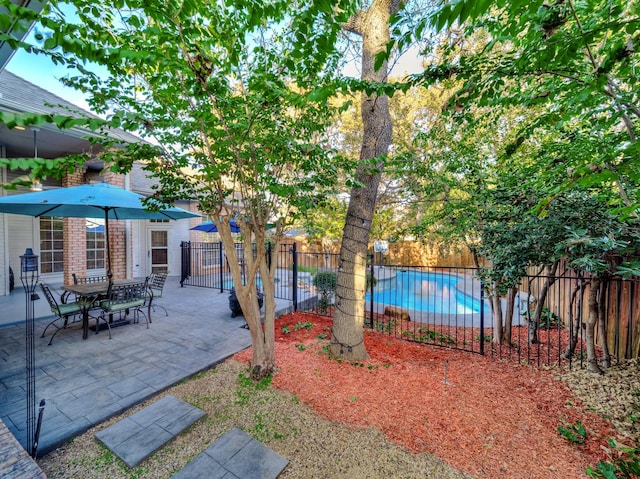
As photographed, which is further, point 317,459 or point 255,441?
point 255,441

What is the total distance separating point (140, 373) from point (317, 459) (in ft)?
7.72

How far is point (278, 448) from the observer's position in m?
2.14

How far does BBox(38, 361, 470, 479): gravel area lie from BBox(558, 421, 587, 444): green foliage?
112 centimetres

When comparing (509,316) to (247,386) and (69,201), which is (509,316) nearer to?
(247,386)

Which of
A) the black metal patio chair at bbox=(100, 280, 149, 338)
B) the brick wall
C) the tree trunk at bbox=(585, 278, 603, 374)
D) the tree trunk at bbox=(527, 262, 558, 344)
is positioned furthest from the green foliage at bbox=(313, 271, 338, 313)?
the brick wall

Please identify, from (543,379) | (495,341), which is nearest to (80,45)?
(543,379)

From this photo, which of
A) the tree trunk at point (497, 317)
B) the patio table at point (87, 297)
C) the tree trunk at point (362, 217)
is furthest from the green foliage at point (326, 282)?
the patio table at point (87, 297)

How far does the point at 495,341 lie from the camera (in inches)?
183

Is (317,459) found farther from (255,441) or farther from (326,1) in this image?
(326,1)

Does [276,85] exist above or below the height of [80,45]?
above

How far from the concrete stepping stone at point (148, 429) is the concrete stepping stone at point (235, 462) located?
378 mm

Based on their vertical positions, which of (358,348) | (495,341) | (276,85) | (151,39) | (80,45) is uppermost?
(151,39)

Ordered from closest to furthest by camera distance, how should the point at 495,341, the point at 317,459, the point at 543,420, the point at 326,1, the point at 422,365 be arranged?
the point at 326,1 → the point at 317,459 → the point at 543,420 → the point at 422,365 → the point at 495,341

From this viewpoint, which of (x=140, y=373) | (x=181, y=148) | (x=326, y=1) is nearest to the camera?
(x=326, y=1)
